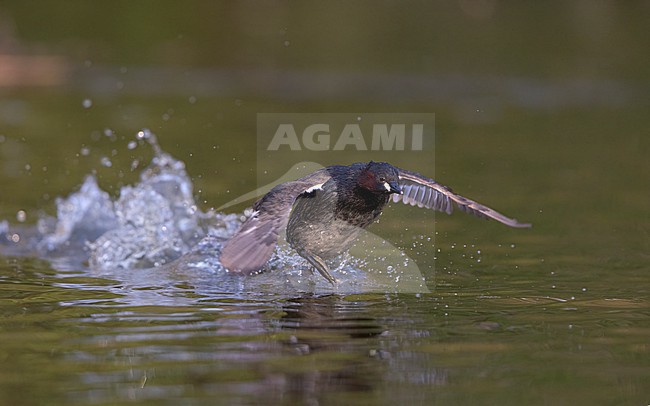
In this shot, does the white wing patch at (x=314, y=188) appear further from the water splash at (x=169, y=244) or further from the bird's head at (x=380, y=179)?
the water splash at (x=169, y=244)

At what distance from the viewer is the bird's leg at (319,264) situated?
8086 mm

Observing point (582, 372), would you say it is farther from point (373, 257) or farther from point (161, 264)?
point (161, 264)

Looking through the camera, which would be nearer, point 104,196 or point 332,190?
point 332,190

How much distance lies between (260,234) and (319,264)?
99cm

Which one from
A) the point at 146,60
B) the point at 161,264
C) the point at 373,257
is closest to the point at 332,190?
the point at 373,257

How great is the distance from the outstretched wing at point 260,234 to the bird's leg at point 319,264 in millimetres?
621

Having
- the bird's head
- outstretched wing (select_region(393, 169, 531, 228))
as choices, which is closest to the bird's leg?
the bird's head

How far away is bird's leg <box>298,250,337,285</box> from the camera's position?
8.09 metres

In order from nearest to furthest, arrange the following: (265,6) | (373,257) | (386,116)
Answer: (373,257) < (386,116) < (265,6)

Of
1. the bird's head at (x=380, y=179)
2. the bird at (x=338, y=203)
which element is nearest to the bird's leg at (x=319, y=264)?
the bird at (x=338, y=203)

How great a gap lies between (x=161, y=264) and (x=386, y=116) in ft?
21.0

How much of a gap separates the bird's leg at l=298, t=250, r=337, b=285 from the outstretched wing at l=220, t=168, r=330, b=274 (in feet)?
2.04

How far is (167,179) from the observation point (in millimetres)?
10258

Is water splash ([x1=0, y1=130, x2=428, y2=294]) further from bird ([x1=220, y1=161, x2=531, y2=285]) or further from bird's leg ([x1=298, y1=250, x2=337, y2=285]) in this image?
bird ([x1=220, y1=161, x2=531, y2=285])
